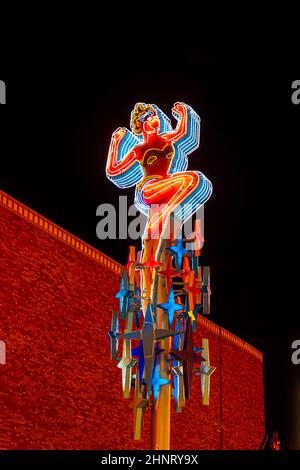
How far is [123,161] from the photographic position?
13.9 metres

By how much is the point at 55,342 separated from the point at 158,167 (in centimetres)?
498

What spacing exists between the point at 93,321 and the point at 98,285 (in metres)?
1.00

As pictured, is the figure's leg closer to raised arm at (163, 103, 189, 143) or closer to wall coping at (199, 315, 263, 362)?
raised arm at (163, 103, 189, 143)

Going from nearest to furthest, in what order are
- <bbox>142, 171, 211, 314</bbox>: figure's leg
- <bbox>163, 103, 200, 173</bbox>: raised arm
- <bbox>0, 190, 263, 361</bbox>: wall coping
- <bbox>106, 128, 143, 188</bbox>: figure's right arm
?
<bbox>142, 171, 211, 314</bbox>: figure's leg, <bbox>163, 103, 200, 173</bbox>: raised arm, <bbox>106, 128, 143, 188</bbox>: figure's right arm, <bbox>0, 190, 263, 361</bbox>: wall coping

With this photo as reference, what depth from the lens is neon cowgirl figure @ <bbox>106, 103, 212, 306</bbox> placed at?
505 inches

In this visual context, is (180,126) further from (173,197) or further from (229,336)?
(229,336)

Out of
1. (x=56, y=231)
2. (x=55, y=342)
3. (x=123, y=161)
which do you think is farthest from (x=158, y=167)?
(x=55, y=342)

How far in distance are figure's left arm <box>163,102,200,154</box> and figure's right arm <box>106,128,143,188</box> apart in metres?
0.82

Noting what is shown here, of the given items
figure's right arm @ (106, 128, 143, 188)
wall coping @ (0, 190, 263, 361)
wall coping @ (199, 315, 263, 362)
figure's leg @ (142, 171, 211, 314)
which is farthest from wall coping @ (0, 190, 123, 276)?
wall coping @ (199, 315, 263, 362)

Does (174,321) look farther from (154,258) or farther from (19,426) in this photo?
(19,426)

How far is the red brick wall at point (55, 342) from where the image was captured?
14094 millimetres

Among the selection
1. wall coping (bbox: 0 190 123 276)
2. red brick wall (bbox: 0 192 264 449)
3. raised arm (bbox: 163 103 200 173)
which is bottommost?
red brick wall (bbox: 0 192 264 449)

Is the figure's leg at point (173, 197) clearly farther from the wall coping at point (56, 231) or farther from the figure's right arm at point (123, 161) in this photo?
the wall coping at point (56, 231)

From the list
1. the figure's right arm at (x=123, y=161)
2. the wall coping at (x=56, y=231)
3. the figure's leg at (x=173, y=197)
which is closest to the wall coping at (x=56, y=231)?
the wall coping at (x=56, y=231)
